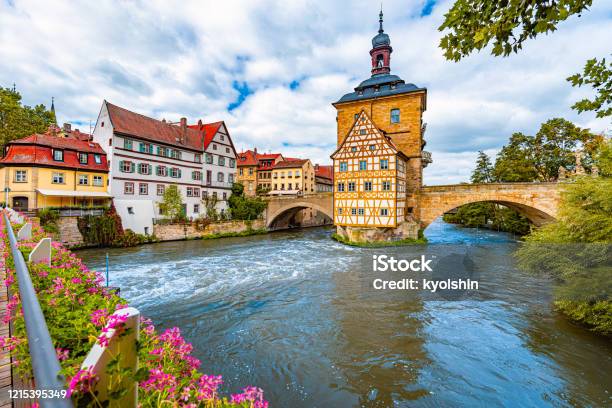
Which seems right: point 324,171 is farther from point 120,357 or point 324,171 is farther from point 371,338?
point 120,357

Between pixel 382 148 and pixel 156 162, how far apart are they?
18840 millimetres

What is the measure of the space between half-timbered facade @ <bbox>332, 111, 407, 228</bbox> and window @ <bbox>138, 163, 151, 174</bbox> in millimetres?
15503

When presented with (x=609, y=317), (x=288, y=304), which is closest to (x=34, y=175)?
(x=288, y=304)

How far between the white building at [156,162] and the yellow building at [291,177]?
13.1 m

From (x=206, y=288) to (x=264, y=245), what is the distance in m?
11.3

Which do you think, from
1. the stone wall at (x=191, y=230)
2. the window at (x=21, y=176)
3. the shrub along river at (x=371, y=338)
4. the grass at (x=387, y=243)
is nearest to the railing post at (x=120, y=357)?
the shrub along river at (x=371, y=338)

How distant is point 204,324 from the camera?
26.9ft

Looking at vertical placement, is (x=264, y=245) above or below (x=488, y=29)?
below

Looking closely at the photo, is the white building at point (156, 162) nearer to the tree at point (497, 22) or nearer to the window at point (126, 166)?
the window at point (126, 166)

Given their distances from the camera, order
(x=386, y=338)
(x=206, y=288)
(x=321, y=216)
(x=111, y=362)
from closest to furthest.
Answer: (x=111, y=362)
(x=386, y=338)
(x=206, y=288)
(x=321, y=216)

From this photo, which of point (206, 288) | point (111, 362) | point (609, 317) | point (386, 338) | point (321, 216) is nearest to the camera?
point (111, 362)

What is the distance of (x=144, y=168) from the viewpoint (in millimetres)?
23219

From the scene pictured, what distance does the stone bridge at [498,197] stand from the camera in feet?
64.8

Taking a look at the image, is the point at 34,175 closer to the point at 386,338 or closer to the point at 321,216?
the point at 386,338
